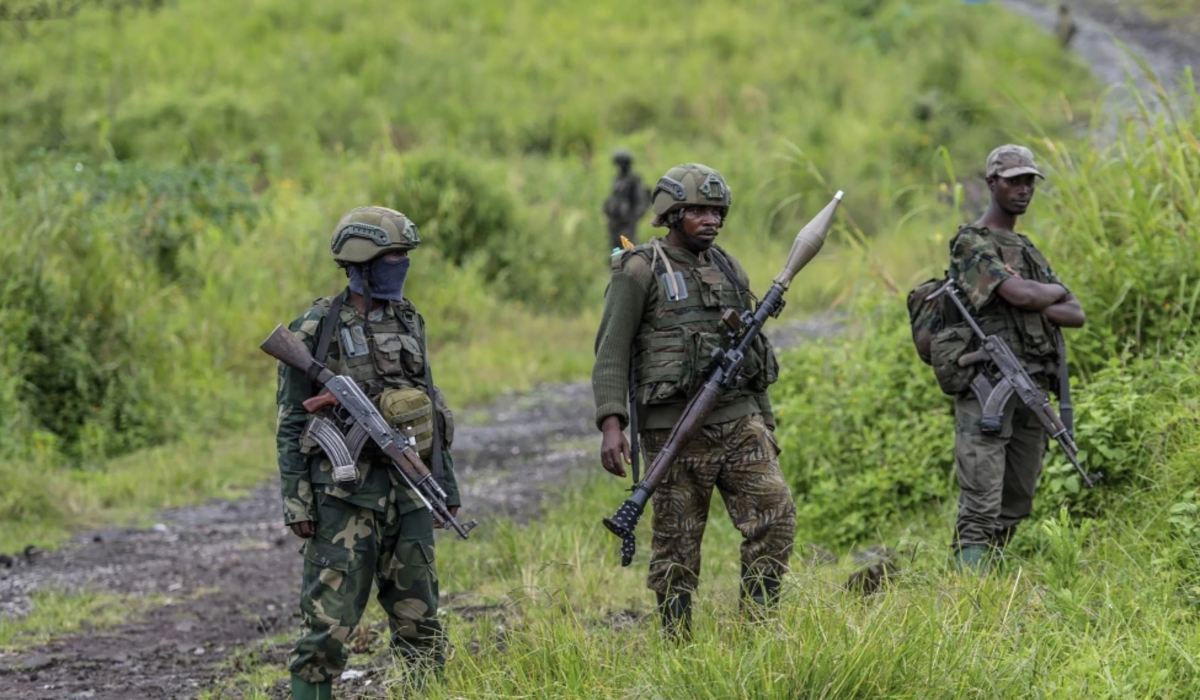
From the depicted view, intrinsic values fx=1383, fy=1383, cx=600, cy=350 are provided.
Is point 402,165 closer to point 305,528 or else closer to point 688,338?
point 688,338

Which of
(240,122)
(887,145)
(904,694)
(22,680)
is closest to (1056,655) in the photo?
(904,694)

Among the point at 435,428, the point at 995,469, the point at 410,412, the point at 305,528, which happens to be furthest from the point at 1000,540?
the point at 305,528

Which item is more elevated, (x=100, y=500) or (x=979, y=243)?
(x=979, y=243)

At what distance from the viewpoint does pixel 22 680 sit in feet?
16.8

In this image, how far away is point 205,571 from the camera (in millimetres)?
6906

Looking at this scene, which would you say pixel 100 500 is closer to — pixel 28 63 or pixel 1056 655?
pixel 1056 655

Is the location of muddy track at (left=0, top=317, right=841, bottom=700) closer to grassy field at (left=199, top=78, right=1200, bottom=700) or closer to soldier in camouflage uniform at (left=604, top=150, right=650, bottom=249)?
grassy field at (left=199, top=78, right=1200, bottom=700)

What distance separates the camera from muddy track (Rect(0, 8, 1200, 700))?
522 centimetres

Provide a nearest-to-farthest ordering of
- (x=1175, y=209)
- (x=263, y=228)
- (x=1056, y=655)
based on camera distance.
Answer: (x=1056, y=655), (x=1175, y=209), (x=263, y=228)

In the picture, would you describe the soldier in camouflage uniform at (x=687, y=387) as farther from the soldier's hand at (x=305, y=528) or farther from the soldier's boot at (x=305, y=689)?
the soldier's boot at (x=305, y=689)

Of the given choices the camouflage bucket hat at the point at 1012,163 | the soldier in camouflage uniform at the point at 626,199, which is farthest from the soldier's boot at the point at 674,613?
the soldier in camouflage uniform at the point at 626,199

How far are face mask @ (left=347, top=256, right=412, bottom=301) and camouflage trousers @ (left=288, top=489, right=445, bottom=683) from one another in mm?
616

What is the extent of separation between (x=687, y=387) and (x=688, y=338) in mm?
156

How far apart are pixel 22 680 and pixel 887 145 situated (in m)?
15.4
